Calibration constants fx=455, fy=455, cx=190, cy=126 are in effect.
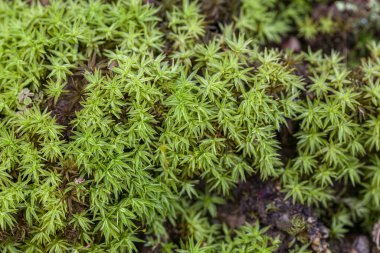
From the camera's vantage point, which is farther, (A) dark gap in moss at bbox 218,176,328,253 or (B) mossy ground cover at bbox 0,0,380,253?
(A) dark gap in moss at bbox 218,176,328,253

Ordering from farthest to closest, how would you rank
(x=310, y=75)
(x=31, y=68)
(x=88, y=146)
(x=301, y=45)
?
(x=301, y=45)
(x=310, y=75)
(x=31, y=68)
(x=88, y=146)

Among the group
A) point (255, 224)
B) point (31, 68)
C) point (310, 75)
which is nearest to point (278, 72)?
point (310, 75)

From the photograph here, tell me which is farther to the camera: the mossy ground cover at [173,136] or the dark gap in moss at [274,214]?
the dark gap in moss at [274,214]

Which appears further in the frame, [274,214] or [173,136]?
[274,214]

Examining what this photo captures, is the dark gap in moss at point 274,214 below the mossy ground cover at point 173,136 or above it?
below

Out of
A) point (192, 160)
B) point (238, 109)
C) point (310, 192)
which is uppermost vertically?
point (238, 109)

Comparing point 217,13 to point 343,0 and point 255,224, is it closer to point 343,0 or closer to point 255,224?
point 343,0

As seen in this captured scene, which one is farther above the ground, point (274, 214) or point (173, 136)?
point (173, 136)

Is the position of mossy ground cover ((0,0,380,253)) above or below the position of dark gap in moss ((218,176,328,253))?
above
